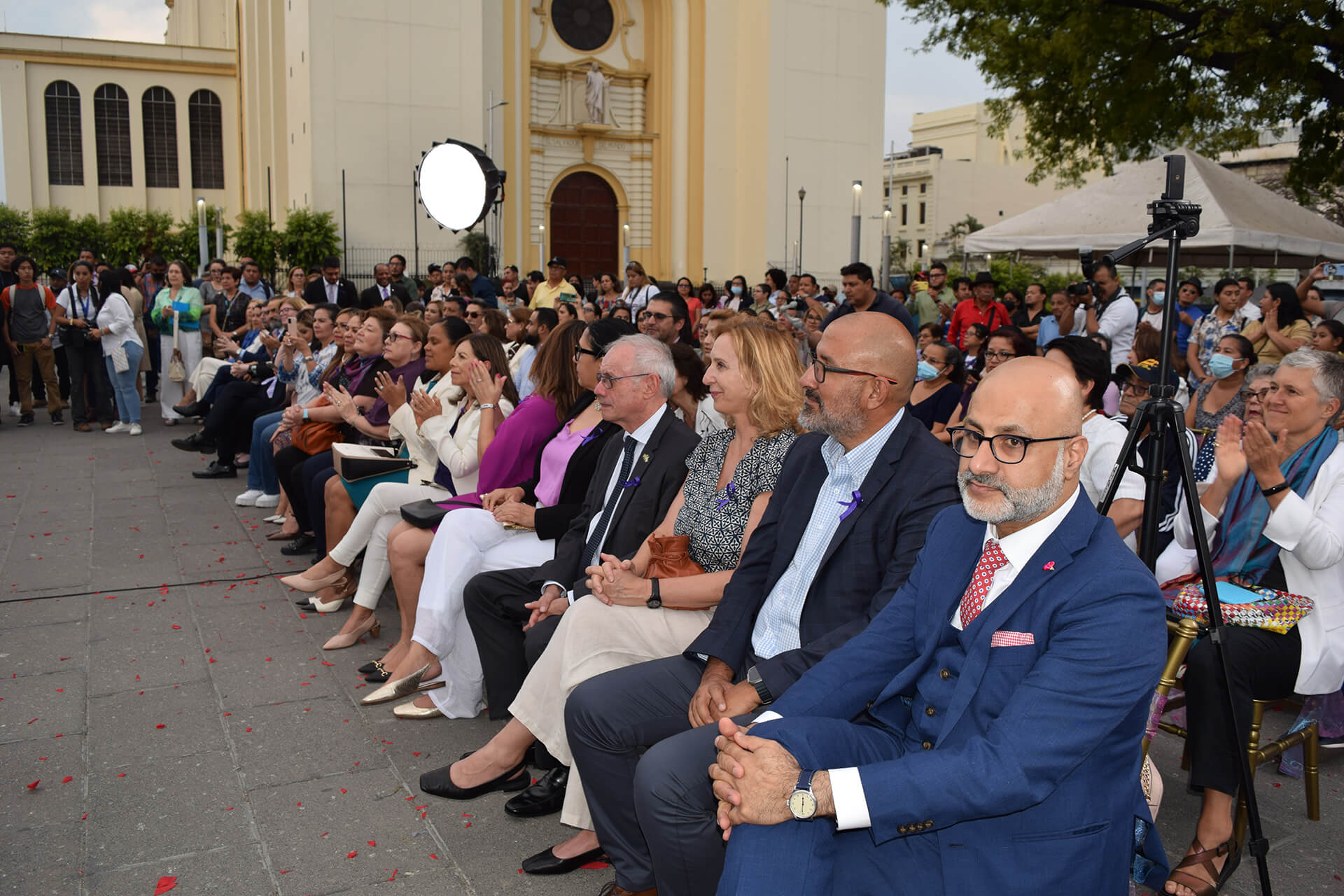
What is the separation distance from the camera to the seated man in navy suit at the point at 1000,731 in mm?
2096

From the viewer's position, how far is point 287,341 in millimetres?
8469

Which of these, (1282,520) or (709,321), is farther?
(709,321)

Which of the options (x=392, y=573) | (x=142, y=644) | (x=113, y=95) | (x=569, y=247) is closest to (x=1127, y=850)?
(x=392, y=573)

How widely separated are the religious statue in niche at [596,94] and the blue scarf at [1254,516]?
29.4 m

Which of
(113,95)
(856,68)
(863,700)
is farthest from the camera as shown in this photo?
(113,95)

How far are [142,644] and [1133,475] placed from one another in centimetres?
464

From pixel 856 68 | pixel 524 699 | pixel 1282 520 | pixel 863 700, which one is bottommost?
pixel 524 699

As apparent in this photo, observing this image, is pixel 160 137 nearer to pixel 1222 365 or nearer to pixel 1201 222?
pixel 1201 222

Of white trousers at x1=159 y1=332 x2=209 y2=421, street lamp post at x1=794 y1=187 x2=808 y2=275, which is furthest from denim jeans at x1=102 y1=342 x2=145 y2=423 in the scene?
street lamp post at x1=794 y1=187 x2=808 y2=275

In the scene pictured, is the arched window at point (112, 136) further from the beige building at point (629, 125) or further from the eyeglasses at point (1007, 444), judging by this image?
the eyeglasses at point (1007, 444)

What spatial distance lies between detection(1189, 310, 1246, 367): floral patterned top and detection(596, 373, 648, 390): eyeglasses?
7.13 meters

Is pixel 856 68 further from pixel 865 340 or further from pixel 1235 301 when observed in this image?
pixel 865 340

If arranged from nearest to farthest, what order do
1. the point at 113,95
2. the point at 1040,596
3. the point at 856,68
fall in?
the point at 1040,596 < the point at 856,68 < the point at 113,95

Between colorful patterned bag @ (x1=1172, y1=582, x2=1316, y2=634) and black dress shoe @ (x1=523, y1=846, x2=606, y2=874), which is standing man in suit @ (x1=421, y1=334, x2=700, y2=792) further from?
colorful patterned bag @ (x1=1172, y1=582, x2=1316, y2=634)
